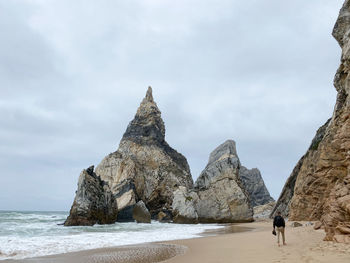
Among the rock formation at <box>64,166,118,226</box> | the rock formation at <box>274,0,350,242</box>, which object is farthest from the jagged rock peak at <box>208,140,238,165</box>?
the rock formation at <box>64,166,118,226</box>

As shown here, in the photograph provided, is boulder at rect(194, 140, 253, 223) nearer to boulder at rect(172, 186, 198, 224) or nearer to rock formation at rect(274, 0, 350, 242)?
boulder at rect(172, 186, 198, 224)

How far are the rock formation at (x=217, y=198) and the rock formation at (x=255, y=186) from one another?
137ft

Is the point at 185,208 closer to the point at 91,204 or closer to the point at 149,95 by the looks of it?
the point at 91,204

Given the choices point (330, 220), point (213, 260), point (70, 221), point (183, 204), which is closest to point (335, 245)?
point (330, 220)

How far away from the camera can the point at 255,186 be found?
88250 mm

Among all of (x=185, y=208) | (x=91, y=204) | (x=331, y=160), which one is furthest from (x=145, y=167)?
(x=331, y=160)

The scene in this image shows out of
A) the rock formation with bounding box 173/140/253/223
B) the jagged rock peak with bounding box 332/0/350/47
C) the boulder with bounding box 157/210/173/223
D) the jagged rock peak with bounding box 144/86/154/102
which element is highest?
→ the jagged rock peak with bounding box 144/86/154/102

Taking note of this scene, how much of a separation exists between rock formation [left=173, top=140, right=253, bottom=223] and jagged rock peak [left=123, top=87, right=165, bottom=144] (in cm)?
2017

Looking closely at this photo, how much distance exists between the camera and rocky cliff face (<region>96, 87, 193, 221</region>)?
50.3m

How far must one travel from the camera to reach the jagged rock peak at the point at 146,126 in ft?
212

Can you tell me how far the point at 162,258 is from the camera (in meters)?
11.2

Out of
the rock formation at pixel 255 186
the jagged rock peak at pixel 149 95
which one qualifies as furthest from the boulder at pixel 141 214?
the rock formation at pixel 255 186

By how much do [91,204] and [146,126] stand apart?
3187 cm

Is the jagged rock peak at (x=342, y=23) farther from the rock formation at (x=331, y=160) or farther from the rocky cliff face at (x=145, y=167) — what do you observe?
the rocky cliff face at (x=145, y=167)
